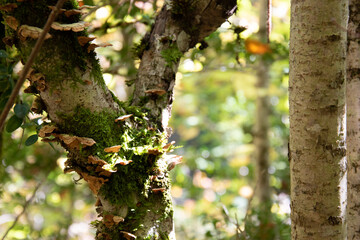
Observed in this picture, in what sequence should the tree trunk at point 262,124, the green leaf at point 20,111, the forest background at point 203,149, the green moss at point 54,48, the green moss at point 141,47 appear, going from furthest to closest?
the tree trunk at point 262,124, the forest background at point 203,149, the green moss at point 141,47, the green leaf at point 20,111, the green moss at point 54,48

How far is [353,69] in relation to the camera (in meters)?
1.19

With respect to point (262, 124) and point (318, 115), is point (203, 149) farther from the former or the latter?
point (318, 115)

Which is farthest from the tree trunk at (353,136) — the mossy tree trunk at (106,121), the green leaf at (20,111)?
the green leaf at (20,111)

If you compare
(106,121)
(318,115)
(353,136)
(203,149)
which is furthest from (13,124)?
(203,149)

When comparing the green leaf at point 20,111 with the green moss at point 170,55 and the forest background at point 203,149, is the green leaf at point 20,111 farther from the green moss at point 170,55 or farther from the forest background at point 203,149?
the forest background at point 203,149

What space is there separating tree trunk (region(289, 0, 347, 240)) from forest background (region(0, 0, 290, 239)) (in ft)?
2.20

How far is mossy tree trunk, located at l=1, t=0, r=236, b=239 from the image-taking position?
890 mm

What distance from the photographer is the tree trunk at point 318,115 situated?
88 centimetres

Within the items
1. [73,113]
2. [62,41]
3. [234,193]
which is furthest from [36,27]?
[234,193]

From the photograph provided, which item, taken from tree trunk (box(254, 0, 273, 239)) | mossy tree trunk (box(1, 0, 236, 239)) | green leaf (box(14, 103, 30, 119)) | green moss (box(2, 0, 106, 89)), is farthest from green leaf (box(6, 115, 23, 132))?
tree trunk (box(254, 0, 273, 239))

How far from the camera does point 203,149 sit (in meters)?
4.75

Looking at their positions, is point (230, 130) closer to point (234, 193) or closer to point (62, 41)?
point (234, 193)

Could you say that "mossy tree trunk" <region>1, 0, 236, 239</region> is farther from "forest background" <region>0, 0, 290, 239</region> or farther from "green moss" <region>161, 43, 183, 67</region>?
"forest background" <region>0, 0, 290, 239</region>

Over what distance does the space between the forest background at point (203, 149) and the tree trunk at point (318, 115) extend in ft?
2.20
